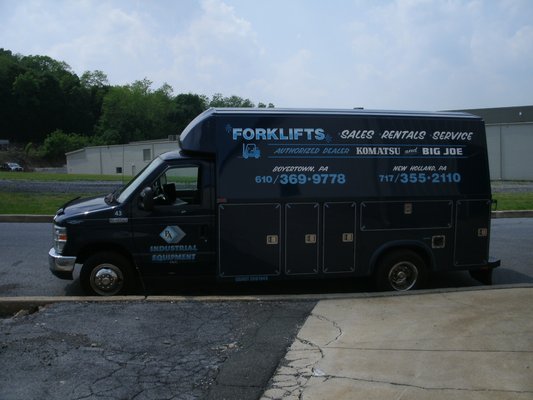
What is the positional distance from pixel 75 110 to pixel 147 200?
13551 cm

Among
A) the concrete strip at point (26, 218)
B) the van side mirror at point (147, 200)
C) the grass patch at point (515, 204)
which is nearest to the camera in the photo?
the van side mirror at point (147, 200)

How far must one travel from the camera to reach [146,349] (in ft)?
16.3

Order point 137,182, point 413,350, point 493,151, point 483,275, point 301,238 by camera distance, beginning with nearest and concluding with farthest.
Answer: point 413,350, point 301,238, point 137,182, point 483,275, point 493,151

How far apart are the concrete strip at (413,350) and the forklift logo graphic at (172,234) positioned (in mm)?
2022

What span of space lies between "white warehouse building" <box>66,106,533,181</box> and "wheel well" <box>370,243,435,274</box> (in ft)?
118

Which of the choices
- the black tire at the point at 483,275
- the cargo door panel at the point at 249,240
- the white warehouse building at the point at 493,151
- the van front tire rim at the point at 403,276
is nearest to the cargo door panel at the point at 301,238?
the cargo door panel at the point at 249,240

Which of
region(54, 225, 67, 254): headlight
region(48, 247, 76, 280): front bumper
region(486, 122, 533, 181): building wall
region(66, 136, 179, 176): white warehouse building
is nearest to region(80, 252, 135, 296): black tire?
region(48, 247, 76, 280): front bumper

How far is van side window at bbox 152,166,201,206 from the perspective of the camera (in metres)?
7.06

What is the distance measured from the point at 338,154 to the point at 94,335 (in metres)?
3.71

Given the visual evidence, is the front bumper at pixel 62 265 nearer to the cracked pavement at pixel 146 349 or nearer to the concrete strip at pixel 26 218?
the cracked pavement at pixel 146 349

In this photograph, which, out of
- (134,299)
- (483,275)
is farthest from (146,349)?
(483,275)

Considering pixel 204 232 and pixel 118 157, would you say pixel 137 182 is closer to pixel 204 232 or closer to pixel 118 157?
pixel 204 232

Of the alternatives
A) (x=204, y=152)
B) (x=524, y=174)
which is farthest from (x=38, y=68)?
(x=204, y=152)

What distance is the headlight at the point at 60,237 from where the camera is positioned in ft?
→ 22.7
